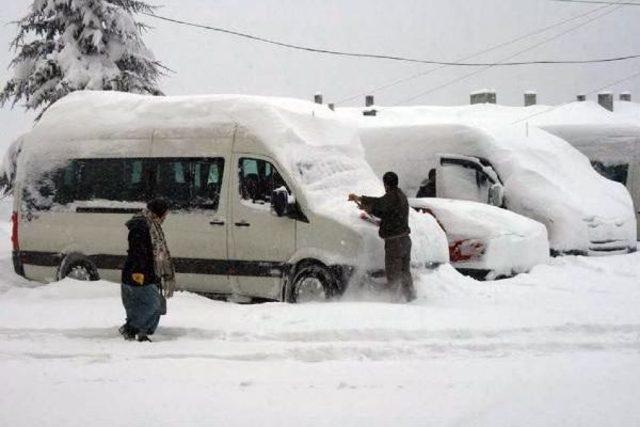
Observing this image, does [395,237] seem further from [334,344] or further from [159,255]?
[159,255]

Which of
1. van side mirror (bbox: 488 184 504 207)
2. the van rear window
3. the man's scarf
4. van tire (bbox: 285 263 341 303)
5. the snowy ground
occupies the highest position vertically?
A: the van rear window

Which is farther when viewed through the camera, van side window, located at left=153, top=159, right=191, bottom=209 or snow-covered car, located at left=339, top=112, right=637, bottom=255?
snow-covered car, located at left=339, top=112, right=637, bottom=255

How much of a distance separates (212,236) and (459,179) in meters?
5.49

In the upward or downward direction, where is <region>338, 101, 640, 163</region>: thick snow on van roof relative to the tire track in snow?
upward

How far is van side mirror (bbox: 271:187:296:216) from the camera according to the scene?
906 centimetres

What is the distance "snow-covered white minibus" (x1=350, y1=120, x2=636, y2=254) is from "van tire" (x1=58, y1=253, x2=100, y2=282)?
5.71 meters

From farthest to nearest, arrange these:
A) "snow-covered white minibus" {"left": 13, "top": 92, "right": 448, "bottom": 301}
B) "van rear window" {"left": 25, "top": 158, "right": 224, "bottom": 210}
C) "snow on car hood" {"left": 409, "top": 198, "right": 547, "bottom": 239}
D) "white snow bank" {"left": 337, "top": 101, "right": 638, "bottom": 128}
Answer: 1. "white snow bank" {"left": 337, "top": 101, "right": 638, "bottom": 128}
2. "snow on car hood" {"left": 409, "top": 198, "right": 547, "bottom": 239}
3. "van rear window" {"left": 25, "top": 158, "right": 224, "bottom": 210}
4. "snow-covered white minibus" {"left": 13, "top": 92, "right": 448, "bottom": 301}

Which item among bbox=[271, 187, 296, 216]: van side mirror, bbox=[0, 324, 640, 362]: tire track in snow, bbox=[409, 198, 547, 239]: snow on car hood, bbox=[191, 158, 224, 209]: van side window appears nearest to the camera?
bbox=[0, 324, 640, 362]: tire track in snow

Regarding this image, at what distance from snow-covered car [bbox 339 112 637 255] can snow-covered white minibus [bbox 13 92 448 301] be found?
2784 mm

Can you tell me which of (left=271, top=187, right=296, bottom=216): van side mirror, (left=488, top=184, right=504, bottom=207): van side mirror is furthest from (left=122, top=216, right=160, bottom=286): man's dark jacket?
(left=488, top=184, right=504, bottom=207): van side mirror

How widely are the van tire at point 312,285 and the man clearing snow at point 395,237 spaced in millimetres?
674

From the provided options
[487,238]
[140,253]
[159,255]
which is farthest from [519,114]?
[140,253]

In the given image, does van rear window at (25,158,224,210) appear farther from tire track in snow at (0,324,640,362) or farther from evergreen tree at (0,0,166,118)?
evergreen tree at (0,0,166,118)

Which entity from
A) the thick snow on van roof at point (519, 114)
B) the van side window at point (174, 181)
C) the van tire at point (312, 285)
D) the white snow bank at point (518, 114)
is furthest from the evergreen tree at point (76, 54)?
the white snow bank at point (518, 114)
